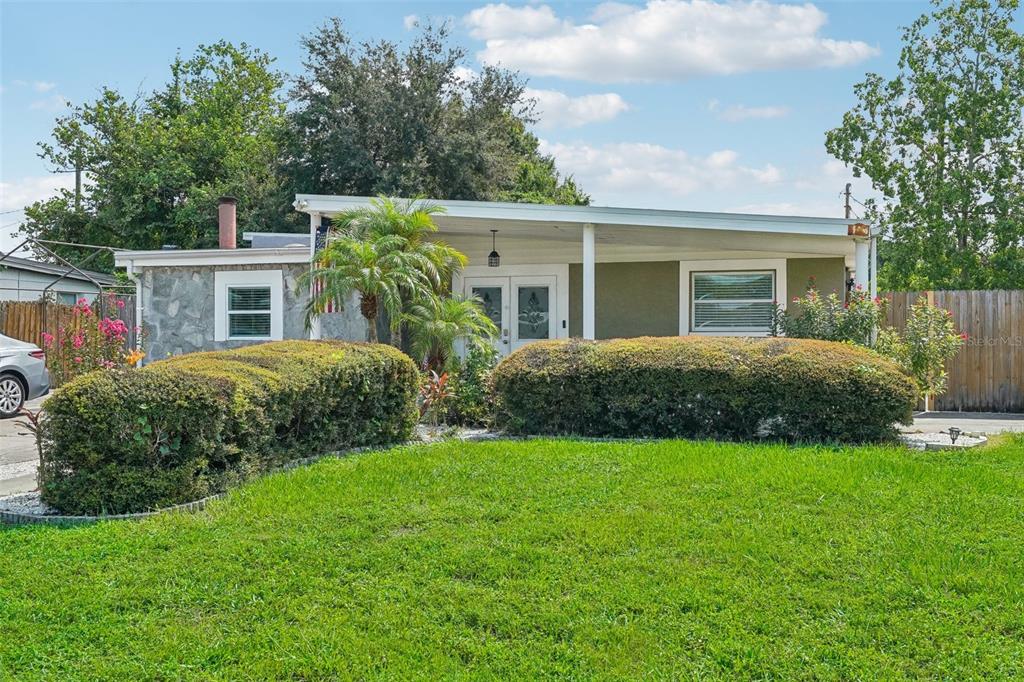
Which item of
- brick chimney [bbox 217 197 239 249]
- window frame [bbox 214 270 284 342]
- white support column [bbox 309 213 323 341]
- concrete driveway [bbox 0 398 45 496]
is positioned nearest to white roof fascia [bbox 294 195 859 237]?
white support column [bbox 309 213 323 341]

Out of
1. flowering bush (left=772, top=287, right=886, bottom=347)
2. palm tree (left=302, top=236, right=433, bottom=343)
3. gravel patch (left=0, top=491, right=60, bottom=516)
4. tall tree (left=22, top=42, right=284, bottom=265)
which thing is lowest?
gravel patch (left=0, top=491, right=60, bottom=516)

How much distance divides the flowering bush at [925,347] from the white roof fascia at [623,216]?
1596 mm

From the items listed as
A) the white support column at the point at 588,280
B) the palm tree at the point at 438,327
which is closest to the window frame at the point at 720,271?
the white support column at the point at 588,280

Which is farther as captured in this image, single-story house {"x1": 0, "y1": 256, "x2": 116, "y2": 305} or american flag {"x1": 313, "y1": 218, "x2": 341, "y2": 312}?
single-story house {"x1": 0, "y1": 256, "x2": 116, "y2": 305}

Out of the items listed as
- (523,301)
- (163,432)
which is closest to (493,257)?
(523,301)

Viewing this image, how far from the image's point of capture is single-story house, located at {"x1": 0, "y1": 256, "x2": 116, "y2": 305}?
2286 centimetres

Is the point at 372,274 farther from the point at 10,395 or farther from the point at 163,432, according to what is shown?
the point at 10,395

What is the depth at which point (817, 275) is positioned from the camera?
43.0ft

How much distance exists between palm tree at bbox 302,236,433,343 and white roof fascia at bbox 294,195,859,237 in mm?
1360

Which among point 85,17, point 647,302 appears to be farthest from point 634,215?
point 85,17

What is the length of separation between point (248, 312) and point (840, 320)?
360 inches

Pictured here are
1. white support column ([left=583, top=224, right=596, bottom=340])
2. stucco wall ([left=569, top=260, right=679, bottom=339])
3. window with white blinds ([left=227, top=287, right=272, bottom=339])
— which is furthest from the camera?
stucco wall ([left=569, top=260, right=679, bottom=339])

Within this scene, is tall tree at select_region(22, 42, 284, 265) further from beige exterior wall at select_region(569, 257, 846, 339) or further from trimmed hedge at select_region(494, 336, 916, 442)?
trimmed hedge at select_region(494, 336, 916, 442)

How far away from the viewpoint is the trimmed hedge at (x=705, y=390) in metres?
7.88
